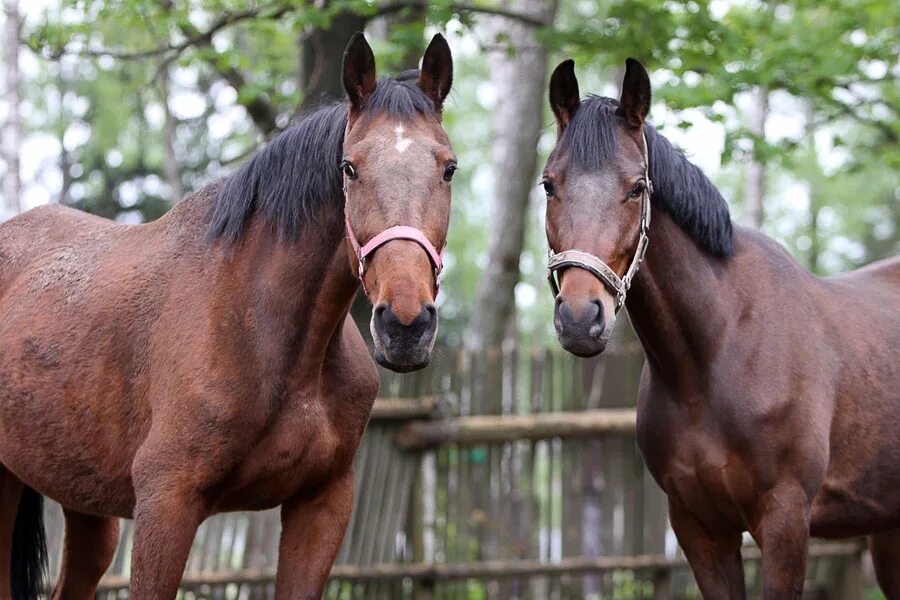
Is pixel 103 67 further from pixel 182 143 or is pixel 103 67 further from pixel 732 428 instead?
pixel 732 428

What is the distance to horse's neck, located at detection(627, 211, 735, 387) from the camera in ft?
14.5

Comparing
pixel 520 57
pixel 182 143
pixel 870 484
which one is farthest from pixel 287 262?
pixel 182 143

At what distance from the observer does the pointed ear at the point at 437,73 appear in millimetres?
3691

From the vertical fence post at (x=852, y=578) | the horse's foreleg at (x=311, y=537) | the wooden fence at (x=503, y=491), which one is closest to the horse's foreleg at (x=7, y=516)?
the horse's foreleg at (x=311, y=537)

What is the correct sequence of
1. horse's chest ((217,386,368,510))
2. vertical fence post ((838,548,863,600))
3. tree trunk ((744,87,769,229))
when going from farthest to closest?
tree trunk ((744,87,769,229)), vertical fence post ((838,548,863,600)), horse's chest ((217,386,368,510))

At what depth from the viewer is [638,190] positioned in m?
4.14

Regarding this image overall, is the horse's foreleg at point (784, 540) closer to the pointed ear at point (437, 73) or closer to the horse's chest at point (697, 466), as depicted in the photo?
the horse's chest at point (697, 466)

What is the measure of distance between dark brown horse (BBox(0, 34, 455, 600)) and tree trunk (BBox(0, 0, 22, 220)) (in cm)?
386

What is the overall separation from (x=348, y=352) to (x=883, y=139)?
31.6ft

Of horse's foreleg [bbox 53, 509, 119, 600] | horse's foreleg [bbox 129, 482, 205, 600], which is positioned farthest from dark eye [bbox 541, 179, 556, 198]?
horse's foreleg [bbox 53, 509, 119, 600]

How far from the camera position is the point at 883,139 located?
1183 centimetres

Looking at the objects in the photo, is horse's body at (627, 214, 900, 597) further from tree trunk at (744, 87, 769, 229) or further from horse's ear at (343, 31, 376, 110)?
tree trunk at (744, 87, 769, 229)

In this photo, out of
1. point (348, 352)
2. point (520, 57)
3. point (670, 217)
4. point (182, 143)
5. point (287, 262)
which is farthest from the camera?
point (182, 143)

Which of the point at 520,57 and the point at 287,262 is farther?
the point at 520,57
